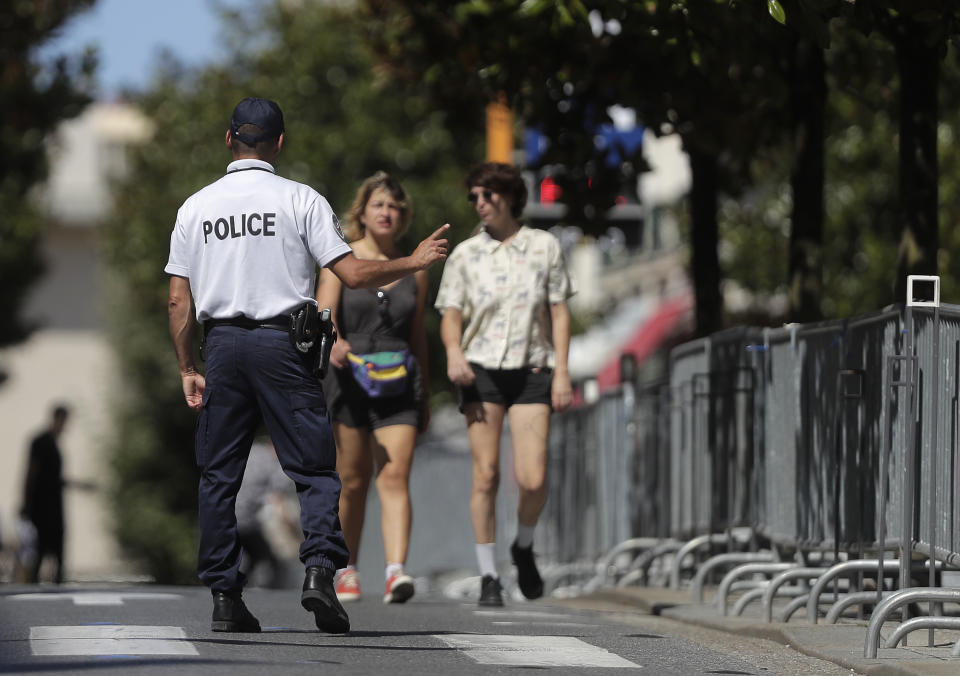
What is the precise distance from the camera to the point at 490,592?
35.3 feet

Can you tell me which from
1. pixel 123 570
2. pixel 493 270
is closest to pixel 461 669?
pixel 493 270

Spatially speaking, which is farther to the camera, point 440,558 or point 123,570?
point 123,570

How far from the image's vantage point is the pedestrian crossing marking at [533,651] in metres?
7.27

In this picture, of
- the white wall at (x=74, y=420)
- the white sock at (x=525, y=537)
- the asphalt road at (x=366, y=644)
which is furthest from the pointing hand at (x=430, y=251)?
the white wall at (x=74, y=420)

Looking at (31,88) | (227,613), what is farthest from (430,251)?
(31,88)

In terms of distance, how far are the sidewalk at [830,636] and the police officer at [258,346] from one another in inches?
69.8

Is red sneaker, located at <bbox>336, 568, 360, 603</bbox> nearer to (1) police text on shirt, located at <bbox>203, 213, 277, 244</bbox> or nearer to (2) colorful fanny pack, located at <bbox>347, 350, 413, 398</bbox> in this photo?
(2) colorful fanny pack, located at <bbox>347, 350, 413, 398</bbox>

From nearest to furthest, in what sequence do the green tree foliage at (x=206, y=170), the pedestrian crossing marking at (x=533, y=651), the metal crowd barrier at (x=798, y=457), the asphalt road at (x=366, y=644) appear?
the asphalt road at (x=366, y=644) → the pedestrian crossing marking at (x=533, y=651) → the metal crowd barrier at (x=798, y=457) → the green tree foliage at (x=206, y=170)

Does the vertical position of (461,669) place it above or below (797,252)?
below

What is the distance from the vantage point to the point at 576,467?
17.4 metres

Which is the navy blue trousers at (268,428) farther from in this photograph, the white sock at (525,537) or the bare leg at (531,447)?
the white sock at (525,537)

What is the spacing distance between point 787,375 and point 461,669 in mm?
4476

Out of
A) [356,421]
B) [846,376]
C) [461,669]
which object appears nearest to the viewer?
[461,669]

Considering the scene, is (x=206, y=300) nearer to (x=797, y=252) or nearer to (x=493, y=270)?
(x=493, y=270)
